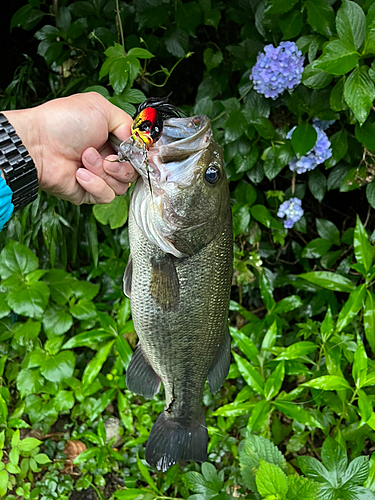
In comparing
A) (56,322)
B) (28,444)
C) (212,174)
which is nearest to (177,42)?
(212,174)

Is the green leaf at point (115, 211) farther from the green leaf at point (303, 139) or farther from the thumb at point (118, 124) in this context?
the green leaf at point (303, 139)

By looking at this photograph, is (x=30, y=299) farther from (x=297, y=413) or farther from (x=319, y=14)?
(x=319, y=14)

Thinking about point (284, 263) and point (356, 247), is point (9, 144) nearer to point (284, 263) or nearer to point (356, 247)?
point (356, 247)

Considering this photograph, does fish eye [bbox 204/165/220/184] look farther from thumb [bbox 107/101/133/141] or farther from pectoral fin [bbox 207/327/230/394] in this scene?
pectoral fin [bbox 207/327/230/394]

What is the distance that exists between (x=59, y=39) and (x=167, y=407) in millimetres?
2104

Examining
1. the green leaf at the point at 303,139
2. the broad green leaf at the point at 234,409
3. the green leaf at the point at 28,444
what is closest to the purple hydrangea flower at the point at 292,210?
the green leaf at the point at 303,139

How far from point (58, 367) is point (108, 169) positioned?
4.45ft

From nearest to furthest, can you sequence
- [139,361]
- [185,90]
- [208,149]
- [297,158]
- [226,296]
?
[208,149]
[226,296]
[139,361]
[297,158]
[185,90]

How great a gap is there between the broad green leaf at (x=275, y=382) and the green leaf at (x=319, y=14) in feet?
5.10

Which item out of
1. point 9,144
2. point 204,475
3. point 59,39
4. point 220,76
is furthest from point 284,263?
point 9,144

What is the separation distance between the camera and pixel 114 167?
1.39 meters

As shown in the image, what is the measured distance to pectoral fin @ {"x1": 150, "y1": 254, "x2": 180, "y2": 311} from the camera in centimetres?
136

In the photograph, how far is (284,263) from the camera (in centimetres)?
321

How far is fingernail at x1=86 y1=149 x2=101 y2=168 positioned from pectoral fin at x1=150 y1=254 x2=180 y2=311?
35 cm
